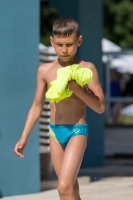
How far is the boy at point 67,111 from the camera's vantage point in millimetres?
5105

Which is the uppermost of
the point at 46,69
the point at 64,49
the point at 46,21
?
the point at 64,49

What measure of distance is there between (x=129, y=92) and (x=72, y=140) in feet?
69.3

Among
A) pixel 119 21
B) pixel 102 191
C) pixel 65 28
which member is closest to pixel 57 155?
pixel 65 28

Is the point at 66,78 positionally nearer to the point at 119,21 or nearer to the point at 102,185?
the point at 102,185

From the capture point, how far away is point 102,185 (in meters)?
8.87

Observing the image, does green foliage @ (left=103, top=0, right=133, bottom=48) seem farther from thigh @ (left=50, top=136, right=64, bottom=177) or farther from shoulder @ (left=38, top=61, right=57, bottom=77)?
thigh @ (left=50, top=136, right=64, bottom=177)

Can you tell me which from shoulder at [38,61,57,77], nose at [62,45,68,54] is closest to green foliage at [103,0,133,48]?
shoulder at [38,61,57,77]

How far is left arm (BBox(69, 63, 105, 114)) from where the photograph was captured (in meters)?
4.95

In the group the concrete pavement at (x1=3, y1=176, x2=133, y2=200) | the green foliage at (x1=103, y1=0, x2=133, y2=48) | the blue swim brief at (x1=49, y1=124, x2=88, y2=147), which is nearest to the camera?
the blue swim brief at (x1=49, y1=124, x2=88, y2=147)


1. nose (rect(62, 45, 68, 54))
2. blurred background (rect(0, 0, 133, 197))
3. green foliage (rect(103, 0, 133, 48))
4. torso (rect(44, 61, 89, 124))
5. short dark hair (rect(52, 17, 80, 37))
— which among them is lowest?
green foliage (rect(103, 0, 133, 48))

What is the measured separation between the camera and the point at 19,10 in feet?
25.8

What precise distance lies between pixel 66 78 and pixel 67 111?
1.84 ft

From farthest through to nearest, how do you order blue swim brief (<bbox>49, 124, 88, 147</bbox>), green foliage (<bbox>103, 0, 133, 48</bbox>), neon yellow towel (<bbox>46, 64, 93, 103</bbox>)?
green foliage (<bbox>103, 0, 133, 48</bbox>) → blue swim brief (<bbox>49, 124, 88, 147</bbox>) → neon yellow towel (<bbox>46, 64, 93, 103</bbox>)

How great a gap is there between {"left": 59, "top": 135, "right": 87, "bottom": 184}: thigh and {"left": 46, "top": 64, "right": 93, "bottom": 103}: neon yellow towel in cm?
43
